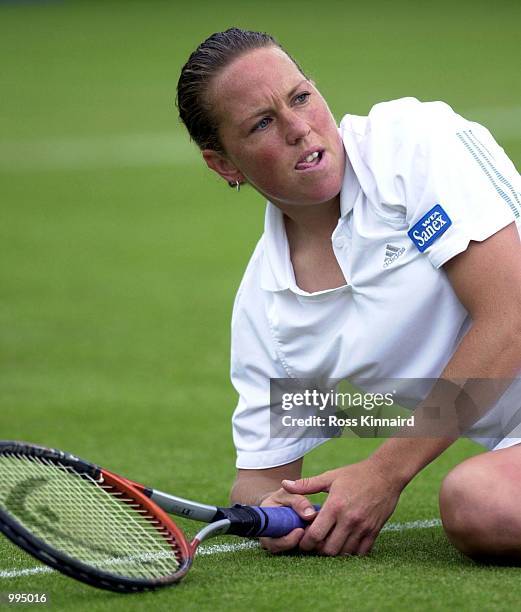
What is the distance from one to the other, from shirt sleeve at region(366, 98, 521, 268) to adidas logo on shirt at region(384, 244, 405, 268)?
0.18 feet

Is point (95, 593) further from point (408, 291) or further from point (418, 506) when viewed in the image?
point (418, 506)

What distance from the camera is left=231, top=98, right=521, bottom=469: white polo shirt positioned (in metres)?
3.69

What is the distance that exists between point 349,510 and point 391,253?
0.75 meters

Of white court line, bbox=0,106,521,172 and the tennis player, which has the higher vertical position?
white court line, bbox=0,106,521,172

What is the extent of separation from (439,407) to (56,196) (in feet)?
37.0

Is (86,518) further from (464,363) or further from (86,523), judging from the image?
(464,363)

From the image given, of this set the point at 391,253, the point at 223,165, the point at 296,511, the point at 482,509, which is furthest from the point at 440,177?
the point at 296,511

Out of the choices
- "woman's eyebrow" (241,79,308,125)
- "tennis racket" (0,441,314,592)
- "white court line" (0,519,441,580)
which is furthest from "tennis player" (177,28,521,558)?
"tennis racket" (0,441,314,592)

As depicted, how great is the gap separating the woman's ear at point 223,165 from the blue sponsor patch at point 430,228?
2.20 ft

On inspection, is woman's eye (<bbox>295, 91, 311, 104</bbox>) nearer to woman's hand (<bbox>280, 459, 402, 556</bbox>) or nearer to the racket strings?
woman's hand (<bbox>280, 459, 402, 556</bbox>)

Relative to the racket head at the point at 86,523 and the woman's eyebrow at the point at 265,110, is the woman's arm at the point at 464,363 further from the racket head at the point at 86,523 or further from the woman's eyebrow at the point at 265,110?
the woman's eyebrow at the point at 265,110

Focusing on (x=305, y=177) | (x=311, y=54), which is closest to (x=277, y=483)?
(x=305, y=177)

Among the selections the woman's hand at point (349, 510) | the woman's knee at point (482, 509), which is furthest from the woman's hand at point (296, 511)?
the woman's knee at point (482, 509)

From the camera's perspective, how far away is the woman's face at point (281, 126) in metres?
3.83
